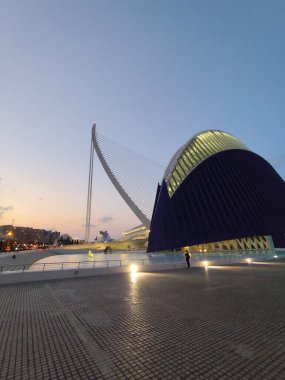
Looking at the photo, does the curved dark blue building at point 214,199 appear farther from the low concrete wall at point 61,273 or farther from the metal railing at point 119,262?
the low concrete wall at point 61,273

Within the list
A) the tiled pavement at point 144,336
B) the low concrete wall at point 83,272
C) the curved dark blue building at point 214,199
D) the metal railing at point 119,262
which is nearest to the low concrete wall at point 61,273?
the low concrete wall at point 83,272

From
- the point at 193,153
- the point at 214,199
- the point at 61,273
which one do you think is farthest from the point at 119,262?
the point at 193,153

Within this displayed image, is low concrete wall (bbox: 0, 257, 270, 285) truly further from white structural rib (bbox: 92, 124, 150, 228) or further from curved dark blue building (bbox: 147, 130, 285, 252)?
white structural rib (bbox: 92, 124, 150, 228)

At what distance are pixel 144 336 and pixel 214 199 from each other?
103 feet

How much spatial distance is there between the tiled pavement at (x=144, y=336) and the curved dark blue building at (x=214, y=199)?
21.0 m

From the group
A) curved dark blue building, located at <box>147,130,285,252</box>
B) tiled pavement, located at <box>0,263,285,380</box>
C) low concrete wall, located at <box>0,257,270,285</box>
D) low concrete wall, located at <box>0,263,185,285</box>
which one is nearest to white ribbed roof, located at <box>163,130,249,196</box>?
curved dark blue building, located at <box>147,130,285,252</box>

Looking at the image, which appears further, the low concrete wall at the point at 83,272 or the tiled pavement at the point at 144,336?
the low concrete wall at the point at 83,272

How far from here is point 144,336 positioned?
215 inches

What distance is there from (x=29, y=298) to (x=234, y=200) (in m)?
32.8

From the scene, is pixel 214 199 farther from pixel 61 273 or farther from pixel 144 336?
pixel 144 336

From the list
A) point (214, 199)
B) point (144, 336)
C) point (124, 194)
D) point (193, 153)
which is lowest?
point (144, 336)

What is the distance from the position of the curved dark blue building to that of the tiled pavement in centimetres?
2104

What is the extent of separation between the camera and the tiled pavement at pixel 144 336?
403 centimetres

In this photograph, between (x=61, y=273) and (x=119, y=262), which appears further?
(x=119, y=262)
